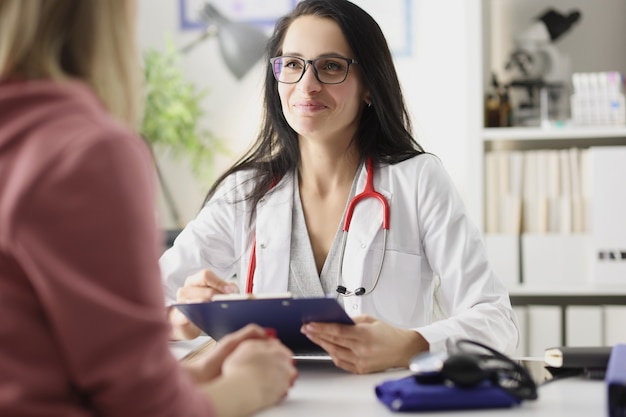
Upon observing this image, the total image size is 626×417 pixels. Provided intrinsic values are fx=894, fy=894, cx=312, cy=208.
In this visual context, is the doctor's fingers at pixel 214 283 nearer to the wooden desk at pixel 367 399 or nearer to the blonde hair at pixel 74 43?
the wooden desk at pixel 367 399

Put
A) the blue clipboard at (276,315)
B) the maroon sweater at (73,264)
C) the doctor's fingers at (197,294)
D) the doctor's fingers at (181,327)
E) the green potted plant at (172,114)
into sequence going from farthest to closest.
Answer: the green potted plant at (172,114) < the doctor's fingers at (181,327) < the doctor's fingers at (197,294) < the blue clipboard at (276,315) < the maroon sweater at (73,264)

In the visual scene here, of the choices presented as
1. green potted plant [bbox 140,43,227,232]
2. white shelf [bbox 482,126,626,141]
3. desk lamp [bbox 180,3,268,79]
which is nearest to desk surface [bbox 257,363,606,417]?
white shelf [bbox 482,126,626,141]

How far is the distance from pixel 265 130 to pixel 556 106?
1.66 metres

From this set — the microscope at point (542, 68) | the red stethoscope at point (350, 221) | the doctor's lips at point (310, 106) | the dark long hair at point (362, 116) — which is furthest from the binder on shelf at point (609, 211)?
the doctor's lips at point (310, 106)

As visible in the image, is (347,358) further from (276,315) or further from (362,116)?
(362,116)

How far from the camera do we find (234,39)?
3.83 metres

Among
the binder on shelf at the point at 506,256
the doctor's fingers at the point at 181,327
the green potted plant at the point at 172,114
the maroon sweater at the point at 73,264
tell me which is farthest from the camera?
the green potted plant at the point at 172,114

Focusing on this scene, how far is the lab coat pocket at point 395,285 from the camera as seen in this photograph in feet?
6.12

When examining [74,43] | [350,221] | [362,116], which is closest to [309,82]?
[362,116]

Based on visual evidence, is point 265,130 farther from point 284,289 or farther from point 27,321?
point 27,321

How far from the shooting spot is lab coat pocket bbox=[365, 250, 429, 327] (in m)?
1.87

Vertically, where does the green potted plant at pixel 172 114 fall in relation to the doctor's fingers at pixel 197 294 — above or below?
above

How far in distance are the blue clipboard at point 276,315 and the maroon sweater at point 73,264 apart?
0.47 metres

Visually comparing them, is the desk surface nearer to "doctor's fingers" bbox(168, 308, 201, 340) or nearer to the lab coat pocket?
"doctor's fingers" bbox(168, 308, 201, 340)
